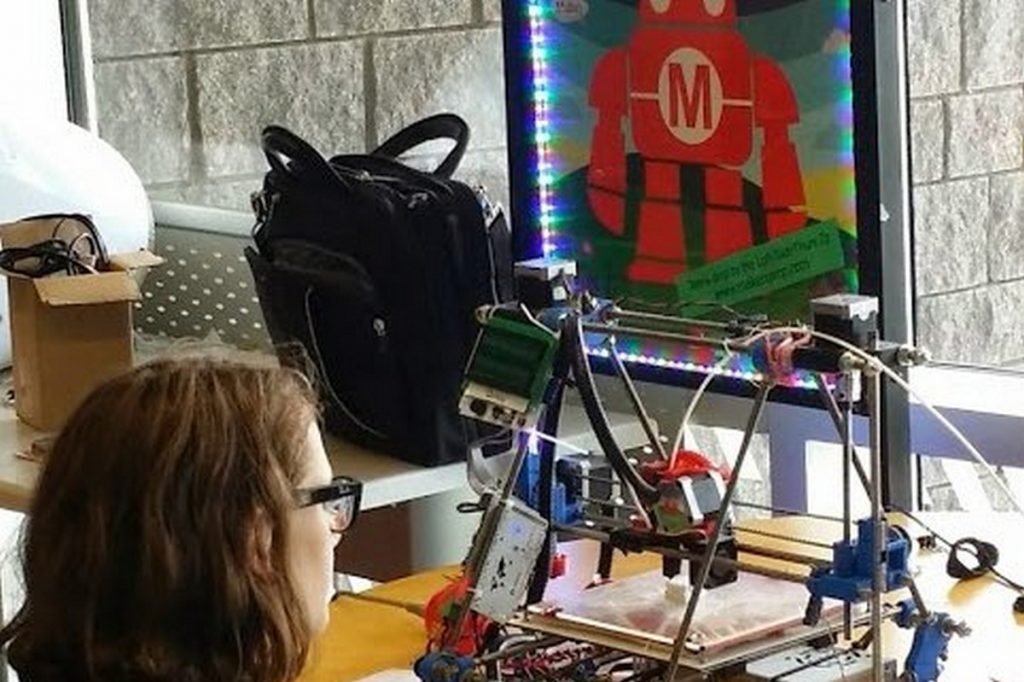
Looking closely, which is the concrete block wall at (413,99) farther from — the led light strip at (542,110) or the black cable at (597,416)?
the black cable at (597,416)

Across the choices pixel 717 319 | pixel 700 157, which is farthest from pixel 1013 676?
pixel 700 157

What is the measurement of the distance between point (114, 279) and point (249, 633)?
4.06ft

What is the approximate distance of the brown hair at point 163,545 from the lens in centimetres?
142

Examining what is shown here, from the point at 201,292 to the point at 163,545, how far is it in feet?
5.96

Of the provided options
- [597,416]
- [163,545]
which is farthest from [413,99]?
[163,545]

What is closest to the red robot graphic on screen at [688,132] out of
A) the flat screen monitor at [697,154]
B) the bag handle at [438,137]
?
the flat screen monitor at [697,154]

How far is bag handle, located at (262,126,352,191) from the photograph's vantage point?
2.48 meters

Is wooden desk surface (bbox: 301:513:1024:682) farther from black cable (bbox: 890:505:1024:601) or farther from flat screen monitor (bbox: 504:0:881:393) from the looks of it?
flat screen monitor (bbox: 504:0:881:393)

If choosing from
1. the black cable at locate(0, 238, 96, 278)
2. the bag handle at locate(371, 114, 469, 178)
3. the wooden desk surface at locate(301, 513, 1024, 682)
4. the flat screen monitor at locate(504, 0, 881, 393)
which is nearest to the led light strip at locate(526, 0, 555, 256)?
the flat screen monitor at locate(504, 0, 881, 393)

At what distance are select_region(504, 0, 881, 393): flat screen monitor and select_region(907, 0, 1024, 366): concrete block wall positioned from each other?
526 millimetres

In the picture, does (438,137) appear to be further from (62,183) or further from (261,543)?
(261,543)

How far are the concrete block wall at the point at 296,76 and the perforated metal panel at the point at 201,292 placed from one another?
0.10 m

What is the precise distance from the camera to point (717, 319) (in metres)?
2.11

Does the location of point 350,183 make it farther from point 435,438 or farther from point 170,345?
point 170,345
